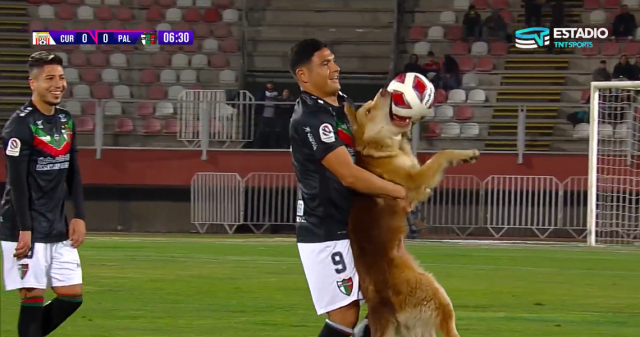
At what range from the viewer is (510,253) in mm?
16688

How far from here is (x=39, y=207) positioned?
687cm

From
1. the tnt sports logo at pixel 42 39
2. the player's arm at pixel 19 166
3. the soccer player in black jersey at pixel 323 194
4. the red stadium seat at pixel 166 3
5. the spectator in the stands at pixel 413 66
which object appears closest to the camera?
the soccer player in black jersey at pixel 323 194

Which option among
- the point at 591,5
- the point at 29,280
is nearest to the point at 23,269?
the point at 29,280

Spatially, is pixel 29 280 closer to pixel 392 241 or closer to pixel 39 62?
pixel 39 62

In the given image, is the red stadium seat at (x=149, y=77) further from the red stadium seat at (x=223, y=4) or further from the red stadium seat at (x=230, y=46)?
the red stadium seat at (x=223, y=4)

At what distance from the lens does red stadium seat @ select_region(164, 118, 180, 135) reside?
21672mm

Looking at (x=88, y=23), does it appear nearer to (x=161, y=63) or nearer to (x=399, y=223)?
(x=161, y=63)

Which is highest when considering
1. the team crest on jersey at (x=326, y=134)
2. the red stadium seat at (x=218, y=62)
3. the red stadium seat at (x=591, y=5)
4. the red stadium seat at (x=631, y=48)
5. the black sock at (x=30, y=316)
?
the red stadium seat at (x=591, y=5)

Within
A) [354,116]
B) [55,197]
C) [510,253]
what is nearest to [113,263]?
[510,253]

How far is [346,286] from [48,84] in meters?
2.42

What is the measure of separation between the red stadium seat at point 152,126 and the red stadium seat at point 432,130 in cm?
537

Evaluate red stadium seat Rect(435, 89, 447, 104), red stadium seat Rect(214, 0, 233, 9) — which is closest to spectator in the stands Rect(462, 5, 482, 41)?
red stadium seat Rect(435, 89, 447, 104)

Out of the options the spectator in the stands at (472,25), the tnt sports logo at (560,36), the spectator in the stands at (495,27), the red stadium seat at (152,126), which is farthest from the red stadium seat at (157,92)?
the tnt sports logo at (560,36)

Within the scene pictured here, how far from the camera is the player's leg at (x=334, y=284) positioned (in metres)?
5.78
